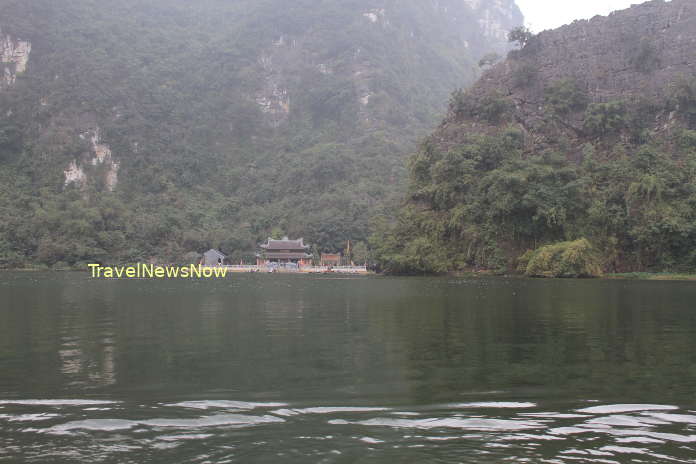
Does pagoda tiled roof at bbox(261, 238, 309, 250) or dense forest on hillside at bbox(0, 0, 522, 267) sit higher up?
dense forest on hillside at bbox(0, 0, 522, 267)

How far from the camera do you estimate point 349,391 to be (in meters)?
8.64

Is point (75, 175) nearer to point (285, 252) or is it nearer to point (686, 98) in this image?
point (285, 252)

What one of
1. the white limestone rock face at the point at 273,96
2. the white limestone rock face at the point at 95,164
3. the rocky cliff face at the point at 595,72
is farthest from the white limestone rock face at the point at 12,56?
the rocky cliff face at the point at 595,72

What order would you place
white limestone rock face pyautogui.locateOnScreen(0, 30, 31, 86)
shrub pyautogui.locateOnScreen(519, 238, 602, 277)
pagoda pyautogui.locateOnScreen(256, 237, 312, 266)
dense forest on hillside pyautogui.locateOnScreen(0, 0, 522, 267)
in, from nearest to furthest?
shrub pyautogui.locateOnScreen(519, 238, 602, 277), pagoda pyautogui.locateOnScreen(256, 237, 312, 266), dense forest on hillside pyautogui.locateOnScreen(0, 0, 522, 267), white limestone rock face pyautogui.locateOnScreen(0, 30, 31, 86)

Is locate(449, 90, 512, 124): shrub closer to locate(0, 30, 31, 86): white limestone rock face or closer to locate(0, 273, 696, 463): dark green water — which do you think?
locate(0, 273, 696, 463): dark green water

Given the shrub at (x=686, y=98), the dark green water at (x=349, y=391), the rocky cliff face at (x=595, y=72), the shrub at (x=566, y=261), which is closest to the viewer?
the dark green water at (x=349, y=391)

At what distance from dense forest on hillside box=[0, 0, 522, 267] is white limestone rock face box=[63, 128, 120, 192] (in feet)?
0.92

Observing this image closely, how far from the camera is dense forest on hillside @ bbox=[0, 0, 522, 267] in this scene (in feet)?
305

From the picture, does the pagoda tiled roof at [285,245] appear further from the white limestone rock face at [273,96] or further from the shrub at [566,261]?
the white limestone rock face at [273,96]

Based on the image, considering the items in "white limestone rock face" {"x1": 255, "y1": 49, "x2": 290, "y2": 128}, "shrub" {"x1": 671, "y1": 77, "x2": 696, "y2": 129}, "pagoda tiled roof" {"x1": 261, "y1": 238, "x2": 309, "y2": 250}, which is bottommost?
"pagoda tiled roof" {"x1": 261, "y1": 238, "x2": 309, "y2": 250}

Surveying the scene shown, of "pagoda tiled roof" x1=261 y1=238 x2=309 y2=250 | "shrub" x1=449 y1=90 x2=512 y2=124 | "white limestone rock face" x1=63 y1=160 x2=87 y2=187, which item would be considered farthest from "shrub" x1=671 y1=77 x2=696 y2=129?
"white limestone rock face" x1=63 y1=160 x2=87 y2=187

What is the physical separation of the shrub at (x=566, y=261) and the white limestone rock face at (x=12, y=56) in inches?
4684

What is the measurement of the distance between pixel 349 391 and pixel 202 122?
14487cm

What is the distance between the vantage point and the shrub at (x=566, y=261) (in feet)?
168
